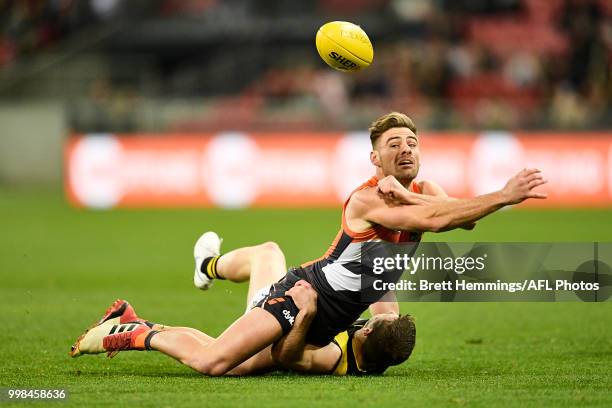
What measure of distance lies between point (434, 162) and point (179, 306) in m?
12.7

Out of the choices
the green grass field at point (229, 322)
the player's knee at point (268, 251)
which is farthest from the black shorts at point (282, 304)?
the player's knee at point (268, 251)

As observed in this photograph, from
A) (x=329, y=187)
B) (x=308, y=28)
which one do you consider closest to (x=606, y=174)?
(x=329, y=187)

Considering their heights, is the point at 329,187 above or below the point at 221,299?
above

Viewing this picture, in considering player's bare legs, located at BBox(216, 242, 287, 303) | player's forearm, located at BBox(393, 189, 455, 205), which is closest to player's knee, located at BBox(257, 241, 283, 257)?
player's bare legs, located at BBox(216, 242, 287, 303)

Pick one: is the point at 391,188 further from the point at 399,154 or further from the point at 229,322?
the point at 229,322

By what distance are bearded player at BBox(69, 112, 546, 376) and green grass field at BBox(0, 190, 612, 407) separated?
0.22 m

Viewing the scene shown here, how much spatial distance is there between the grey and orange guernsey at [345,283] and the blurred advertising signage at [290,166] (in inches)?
598

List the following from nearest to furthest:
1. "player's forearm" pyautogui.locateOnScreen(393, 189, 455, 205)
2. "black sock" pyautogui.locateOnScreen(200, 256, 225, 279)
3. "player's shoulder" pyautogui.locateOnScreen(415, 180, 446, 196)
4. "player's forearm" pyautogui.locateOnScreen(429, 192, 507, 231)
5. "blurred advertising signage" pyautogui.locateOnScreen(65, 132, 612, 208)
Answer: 1. "player's forearm" pyautogui.locateOnScreen(429, 192, 507, 231)
2. "player's forearm" pyautogui.locateOnScreen(393, 189, 455, 205)
3. "player's shoulder" pyautogui.locateOnScreen(415, 180, 446, 196)
4. "black sock" pyautogui.locateOnScreen(200, 256, 225, 279)
5. "blurred advertising signage" pyautogui.locateOnScreen(65, 132, 612, 208)

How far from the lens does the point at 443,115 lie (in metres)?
23.9

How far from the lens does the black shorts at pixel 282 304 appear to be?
24.9ft

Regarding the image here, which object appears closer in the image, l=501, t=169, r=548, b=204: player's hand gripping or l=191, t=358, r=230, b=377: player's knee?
l=501, t=169, r=548, b=204: player's hand gripping

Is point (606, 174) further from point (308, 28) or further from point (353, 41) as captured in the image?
point (353, 41)

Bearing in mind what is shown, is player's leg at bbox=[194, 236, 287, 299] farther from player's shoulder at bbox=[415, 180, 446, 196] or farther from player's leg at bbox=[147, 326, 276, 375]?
player's shoulder at bbox=[415, 180, 446, 196]

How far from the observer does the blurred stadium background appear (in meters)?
8.23
